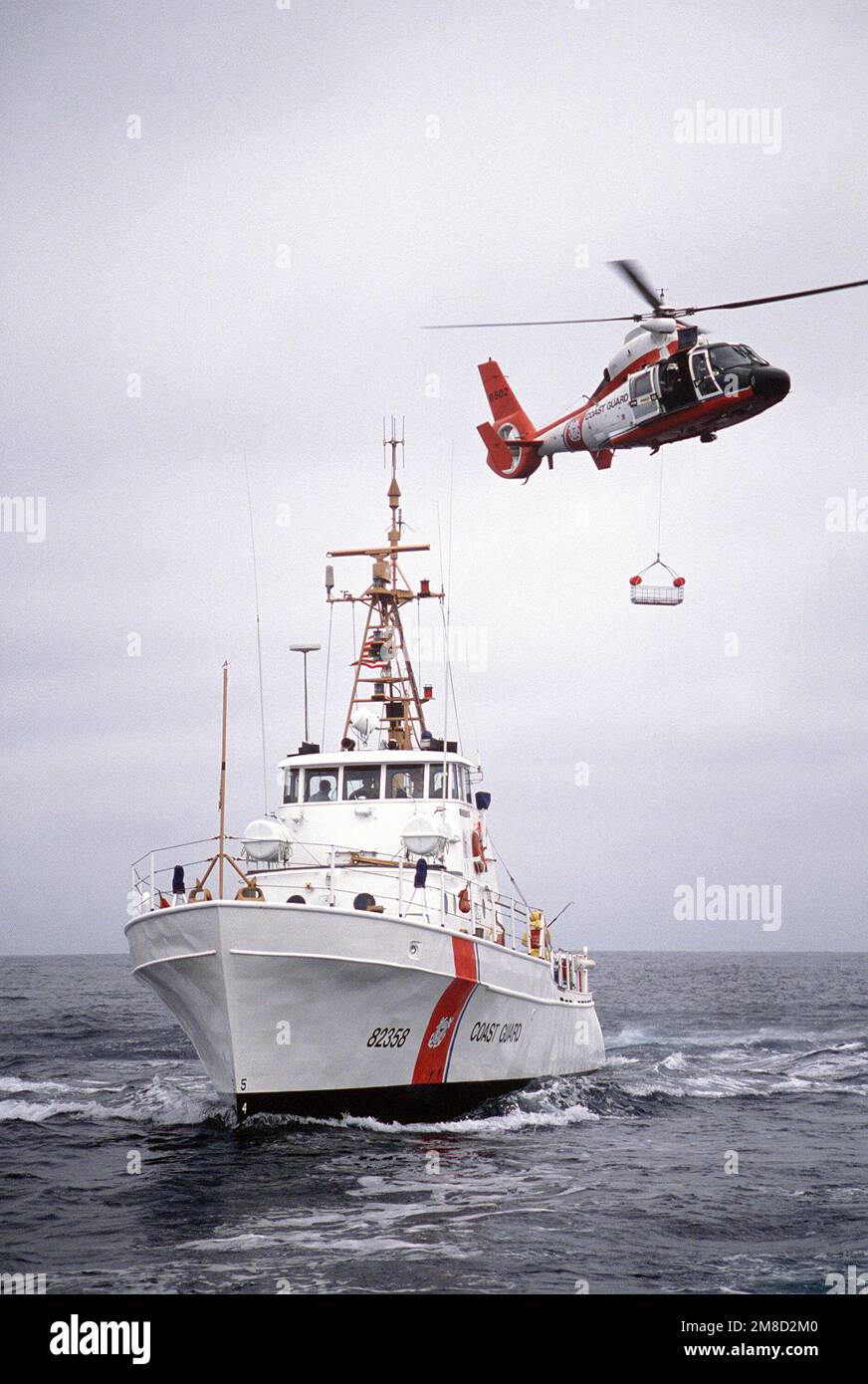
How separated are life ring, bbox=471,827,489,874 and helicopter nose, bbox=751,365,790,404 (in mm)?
8628

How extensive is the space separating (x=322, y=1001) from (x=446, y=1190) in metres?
2.94

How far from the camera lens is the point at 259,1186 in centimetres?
1426

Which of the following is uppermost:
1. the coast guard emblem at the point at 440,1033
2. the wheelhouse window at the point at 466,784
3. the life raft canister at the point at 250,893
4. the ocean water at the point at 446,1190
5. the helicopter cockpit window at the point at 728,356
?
the helicopter cockpit window at the point at 728,356

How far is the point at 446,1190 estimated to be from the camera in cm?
1452

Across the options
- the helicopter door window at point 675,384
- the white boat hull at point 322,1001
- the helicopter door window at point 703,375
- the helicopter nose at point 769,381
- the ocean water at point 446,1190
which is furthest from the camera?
the helicopter door window at point 675,384

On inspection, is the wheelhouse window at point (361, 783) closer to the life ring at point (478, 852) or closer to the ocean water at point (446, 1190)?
the life ring at point (478, 852)

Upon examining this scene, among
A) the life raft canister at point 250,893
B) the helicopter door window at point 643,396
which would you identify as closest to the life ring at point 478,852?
the life raft canister at point 250,893

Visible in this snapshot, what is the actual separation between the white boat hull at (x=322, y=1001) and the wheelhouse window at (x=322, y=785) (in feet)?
13.7

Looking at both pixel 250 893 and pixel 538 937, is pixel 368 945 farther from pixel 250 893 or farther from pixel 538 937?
pixel 538 937

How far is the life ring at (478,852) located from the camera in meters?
22.1

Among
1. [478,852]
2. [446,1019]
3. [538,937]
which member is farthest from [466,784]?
[446,1019]

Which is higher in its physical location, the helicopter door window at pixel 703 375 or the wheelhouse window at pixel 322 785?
the helicopter door window at pixel 703 375
